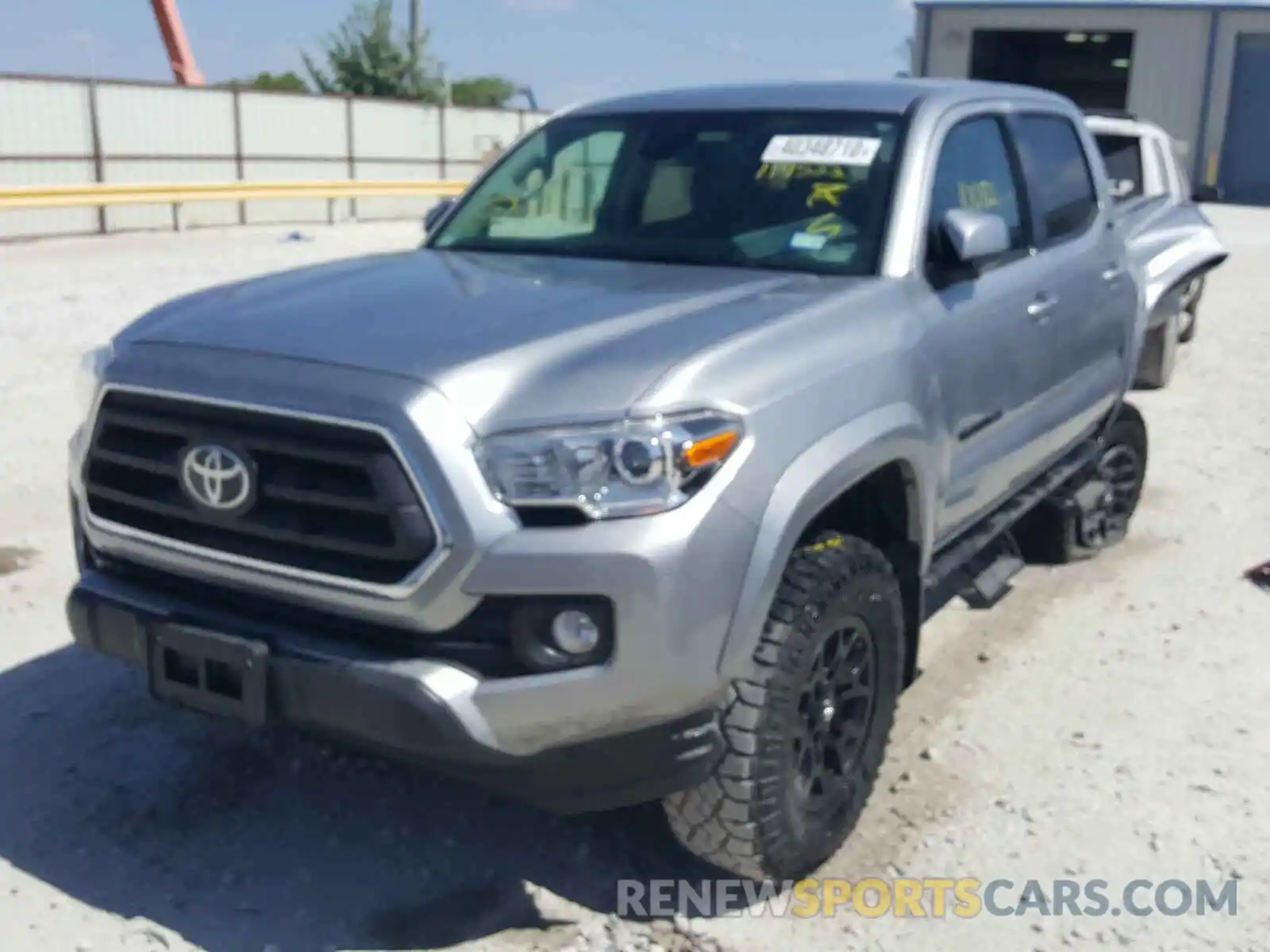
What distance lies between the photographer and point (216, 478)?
9.93 ft

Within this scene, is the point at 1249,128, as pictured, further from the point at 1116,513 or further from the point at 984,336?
A: the point at 984,336

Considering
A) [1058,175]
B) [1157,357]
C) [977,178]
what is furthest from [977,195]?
[1157,357]

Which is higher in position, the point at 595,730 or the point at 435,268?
the point at 435,268

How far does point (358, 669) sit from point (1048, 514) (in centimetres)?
378

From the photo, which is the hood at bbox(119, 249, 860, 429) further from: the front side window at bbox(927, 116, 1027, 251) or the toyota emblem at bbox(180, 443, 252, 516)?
the front side window at bbox(927, 116, 1027, 251)

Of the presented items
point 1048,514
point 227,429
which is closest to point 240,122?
point 1048,514

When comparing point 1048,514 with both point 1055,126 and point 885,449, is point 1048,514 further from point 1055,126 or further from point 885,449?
point 885,449

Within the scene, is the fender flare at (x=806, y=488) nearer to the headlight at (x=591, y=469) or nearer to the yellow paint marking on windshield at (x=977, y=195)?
the headlight at (x=591, y=469)

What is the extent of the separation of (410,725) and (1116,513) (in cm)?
434

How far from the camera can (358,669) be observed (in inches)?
112

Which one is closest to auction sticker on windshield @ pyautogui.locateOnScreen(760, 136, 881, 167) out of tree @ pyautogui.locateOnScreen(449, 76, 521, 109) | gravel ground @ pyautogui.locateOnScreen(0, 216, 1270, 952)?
gravel ground @ pyautogui.locateOnScreen(0, 216, 1270, 952)

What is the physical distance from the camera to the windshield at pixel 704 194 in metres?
3.96

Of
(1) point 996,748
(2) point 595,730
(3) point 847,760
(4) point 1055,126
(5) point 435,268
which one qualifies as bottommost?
(1) point 996,748

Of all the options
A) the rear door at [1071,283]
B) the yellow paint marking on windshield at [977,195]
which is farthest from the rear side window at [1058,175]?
the yellow paint marking on windshield at [977,195]
